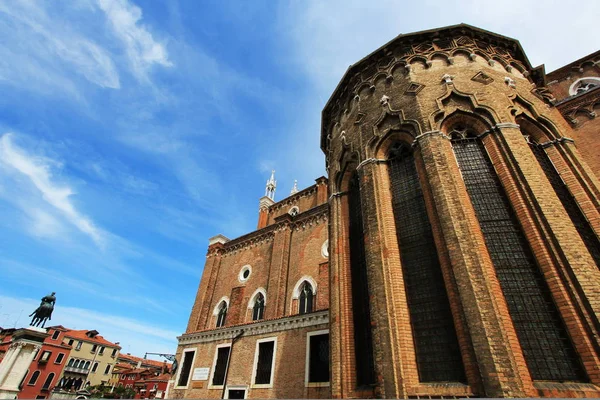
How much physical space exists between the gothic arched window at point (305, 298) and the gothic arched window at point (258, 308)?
287cm

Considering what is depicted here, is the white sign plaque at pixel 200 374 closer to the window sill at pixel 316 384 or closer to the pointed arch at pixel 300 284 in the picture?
the pointed arch at pixel 300 284

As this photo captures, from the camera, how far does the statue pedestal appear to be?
29.5ft

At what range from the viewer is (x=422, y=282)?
267 inches

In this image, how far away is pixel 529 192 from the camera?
6578 millimetres

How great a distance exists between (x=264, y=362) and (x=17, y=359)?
971 cm

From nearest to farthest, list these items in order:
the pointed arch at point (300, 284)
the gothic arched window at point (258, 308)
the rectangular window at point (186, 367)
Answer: the pointed arch at point (300, 284) < the rectangular window at point (186, 367) < the gothic arched window at point (258, 308)

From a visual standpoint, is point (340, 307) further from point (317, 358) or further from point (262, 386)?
point (262, 386)

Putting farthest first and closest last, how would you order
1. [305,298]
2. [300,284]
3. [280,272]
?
[280,272] < [300,284] < [305,298]

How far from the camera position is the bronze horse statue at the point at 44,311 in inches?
479

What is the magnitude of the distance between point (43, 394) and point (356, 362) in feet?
168

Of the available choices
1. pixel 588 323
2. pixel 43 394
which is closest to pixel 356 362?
pixel 588 323

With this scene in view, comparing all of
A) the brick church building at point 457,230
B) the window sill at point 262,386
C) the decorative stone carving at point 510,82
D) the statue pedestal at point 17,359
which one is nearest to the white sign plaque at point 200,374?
the window sill at point 262,386

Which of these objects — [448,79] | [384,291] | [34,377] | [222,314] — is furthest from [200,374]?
[34,377]

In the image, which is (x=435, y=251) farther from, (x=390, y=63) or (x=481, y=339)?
(x=390, y=63)
